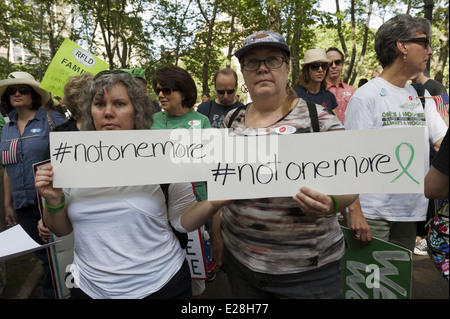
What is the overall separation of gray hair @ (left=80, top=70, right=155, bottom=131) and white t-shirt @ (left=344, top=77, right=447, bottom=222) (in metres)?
1.28

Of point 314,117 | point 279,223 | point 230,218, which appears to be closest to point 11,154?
point 230,218

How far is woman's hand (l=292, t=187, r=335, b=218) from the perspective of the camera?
128 cm

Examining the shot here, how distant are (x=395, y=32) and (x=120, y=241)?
2.05 metres

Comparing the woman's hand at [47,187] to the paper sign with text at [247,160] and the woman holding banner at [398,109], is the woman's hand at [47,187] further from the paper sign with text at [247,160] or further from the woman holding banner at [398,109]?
the woman holding banner at [398,109]

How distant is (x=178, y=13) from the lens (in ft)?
56.4

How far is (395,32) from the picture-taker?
1.98 meters

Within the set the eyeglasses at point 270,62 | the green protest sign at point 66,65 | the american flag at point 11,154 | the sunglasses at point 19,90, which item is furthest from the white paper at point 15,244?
the sunglasses at point 19,90

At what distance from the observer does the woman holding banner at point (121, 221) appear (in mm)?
1432

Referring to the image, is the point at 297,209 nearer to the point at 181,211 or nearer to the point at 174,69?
the point at 181,211

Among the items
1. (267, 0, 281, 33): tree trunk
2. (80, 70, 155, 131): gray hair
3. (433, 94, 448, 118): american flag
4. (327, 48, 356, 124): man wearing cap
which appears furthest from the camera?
(267, 0, 281, 33): tree trunk

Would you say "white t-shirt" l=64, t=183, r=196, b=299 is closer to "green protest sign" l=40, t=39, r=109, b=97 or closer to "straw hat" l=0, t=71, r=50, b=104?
"green protest sign" l=40, t=39, r=109, b=97

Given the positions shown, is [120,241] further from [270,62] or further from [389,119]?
[389,119]

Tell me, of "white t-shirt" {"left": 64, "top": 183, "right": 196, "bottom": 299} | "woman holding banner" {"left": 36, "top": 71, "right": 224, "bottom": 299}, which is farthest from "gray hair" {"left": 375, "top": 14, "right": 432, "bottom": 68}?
"white t-shirt" {"left": 64, "top": 183, "right": 196, "bottom": 299}

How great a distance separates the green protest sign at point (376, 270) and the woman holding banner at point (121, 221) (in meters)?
1.06
